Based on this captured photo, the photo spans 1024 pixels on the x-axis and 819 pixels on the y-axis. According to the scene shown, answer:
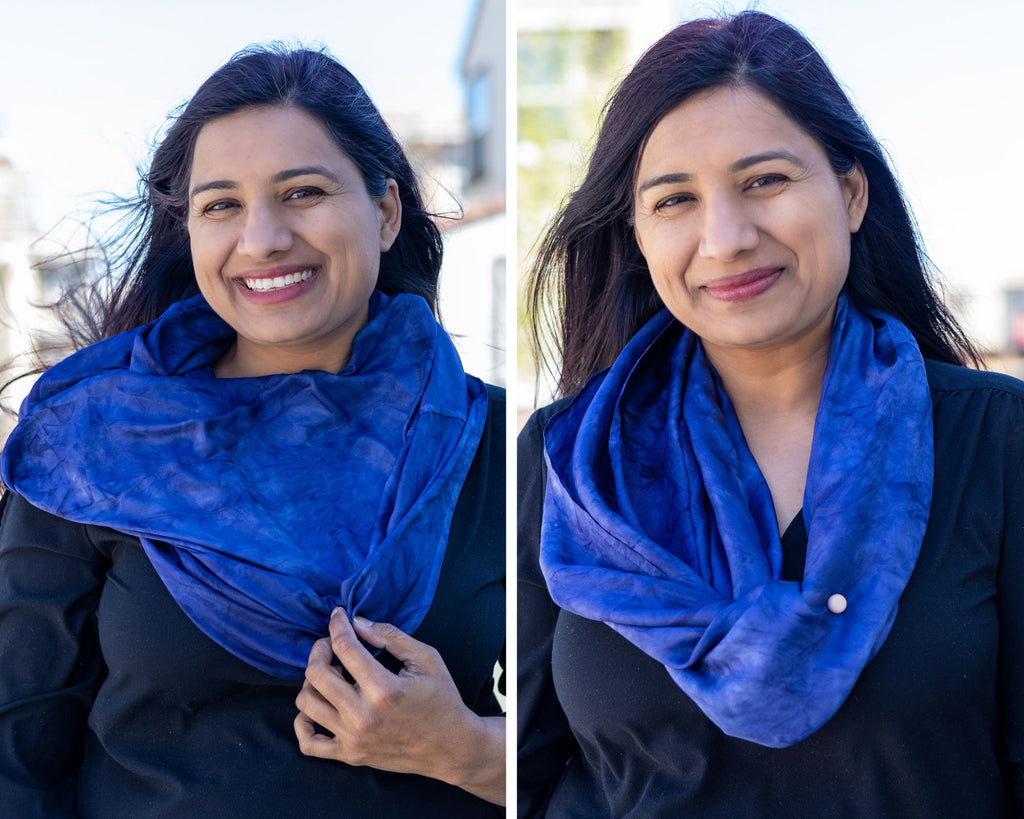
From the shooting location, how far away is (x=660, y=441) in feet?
5.77

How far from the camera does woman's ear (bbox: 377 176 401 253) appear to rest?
193 cm

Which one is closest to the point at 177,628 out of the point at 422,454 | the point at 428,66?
the point at 422,454

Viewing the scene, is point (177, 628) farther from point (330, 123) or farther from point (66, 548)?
point (330, 123)

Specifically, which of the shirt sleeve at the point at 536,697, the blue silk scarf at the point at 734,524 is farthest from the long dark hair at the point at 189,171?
the shirt sleeve at the point at 536,697

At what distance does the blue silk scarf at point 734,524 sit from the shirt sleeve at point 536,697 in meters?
0.12

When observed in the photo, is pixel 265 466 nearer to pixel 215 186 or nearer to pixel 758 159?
pixel 215 186

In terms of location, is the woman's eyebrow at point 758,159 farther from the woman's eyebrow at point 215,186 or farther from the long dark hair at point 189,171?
the woman's eyebrow at point 215,186

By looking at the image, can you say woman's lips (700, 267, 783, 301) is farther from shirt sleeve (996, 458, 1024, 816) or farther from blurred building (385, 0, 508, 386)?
blurred building (385, 0, 508, 386)

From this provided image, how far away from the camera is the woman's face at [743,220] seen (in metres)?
1.57

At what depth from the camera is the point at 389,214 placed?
76.7 inches

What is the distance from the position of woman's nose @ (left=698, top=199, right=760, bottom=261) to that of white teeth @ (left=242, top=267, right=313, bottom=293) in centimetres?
63

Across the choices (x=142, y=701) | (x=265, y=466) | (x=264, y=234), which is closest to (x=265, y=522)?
(x=265, y=466)

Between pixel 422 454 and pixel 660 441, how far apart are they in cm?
38

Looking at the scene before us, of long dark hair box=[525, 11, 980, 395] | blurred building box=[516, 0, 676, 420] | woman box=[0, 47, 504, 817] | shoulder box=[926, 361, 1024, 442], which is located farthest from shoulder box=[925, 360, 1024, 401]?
blurred building box=[516, 0, 676, 420]
